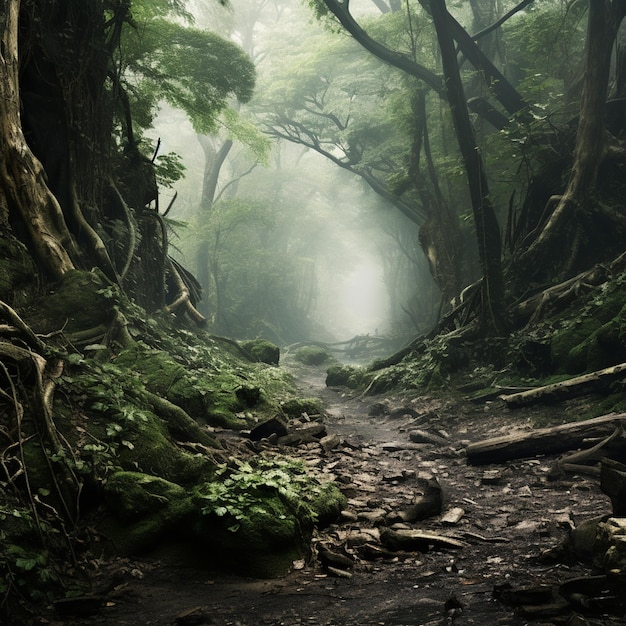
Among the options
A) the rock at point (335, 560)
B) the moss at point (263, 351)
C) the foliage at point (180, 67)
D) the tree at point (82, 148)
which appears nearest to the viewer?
the rock at point (335, 560)

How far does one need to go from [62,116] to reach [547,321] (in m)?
9.37

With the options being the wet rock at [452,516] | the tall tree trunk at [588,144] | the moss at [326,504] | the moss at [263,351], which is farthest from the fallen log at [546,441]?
the moss at [263,351]

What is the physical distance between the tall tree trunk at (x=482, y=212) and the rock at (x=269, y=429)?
601cm

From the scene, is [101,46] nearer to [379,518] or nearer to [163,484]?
[163,484]

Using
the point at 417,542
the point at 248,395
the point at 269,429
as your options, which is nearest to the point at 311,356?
the point at 248,395

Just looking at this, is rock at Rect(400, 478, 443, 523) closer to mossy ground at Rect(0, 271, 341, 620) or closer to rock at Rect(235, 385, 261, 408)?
mossy ground at Rect(0, 271, 341, 620)

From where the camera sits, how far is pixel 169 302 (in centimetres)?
1391

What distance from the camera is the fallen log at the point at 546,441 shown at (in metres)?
5.47

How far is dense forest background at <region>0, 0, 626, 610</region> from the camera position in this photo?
4082 millimetres

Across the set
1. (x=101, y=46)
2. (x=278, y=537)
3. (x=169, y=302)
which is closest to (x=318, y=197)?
(x=169, y=302)

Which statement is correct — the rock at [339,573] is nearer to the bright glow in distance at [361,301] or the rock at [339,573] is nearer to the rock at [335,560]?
the rock at [335,560]

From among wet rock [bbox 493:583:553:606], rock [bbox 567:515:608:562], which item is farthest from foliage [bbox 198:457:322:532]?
rock [bbox 567:515:608:562]

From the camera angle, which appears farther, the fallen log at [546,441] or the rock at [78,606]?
the fallen log at [546,441]

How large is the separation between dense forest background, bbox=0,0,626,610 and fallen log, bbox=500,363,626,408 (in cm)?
63
